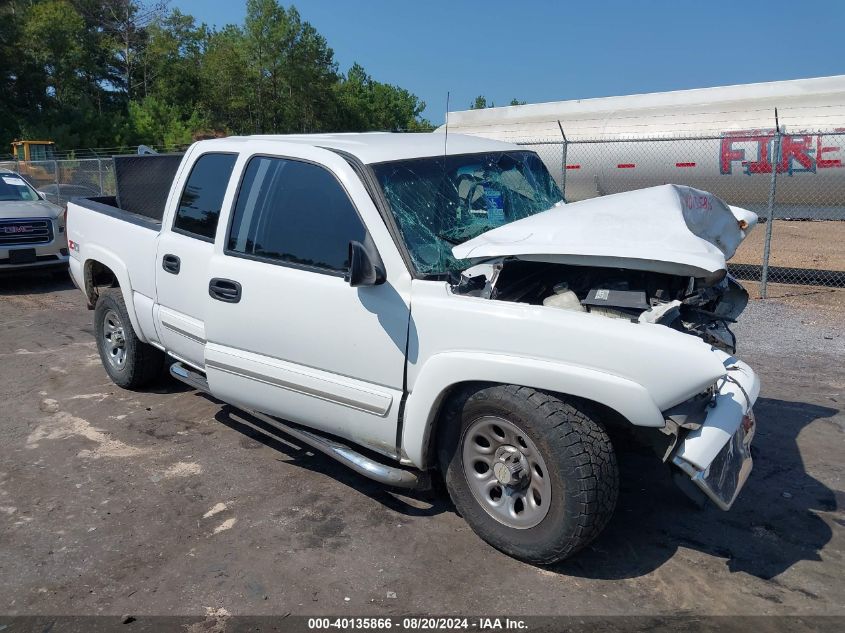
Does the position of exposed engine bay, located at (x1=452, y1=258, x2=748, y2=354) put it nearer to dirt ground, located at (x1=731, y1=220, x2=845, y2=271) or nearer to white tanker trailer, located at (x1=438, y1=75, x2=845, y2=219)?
white tanker trailer, located at (x1=438, y1=75, x2=845, y2=219)

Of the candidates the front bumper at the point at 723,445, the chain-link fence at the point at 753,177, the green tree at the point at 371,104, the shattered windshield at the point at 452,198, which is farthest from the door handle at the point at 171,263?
the green tree at the point at 371,104

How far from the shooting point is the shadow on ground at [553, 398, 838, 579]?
11.6ft

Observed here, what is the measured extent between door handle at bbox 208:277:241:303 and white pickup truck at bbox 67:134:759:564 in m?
0.01

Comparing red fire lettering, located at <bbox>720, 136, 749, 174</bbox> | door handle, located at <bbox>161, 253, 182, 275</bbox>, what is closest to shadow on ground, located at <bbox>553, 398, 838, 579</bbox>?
door handle, located at <bbox>161, 253, 182, 275</bbox>

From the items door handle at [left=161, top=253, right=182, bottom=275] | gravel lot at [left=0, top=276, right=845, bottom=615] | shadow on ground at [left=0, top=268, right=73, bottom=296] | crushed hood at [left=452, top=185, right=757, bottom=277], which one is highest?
crushed hood at [left=452, top=185, right=757, bottom=277]

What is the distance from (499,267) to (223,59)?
46.1 meters

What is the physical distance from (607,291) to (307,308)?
1572 mm

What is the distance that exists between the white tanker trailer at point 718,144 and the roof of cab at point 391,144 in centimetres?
829

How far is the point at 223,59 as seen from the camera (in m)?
45.3

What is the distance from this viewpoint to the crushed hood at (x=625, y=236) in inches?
137

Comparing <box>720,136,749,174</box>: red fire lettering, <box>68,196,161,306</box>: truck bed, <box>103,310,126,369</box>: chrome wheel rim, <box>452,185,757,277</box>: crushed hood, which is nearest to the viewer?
<box>452,185,757,277</box>: crushed hood

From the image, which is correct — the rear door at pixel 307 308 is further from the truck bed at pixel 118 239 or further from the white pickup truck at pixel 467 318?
the truck bed at pixel 118 239

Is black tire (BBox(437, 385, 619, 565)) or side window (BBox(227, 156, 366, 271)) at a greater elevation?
side window (BBox(227, 156, 366, 271))

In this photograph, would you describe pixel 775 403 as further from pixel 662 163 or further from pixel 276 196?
pixel 662 163
